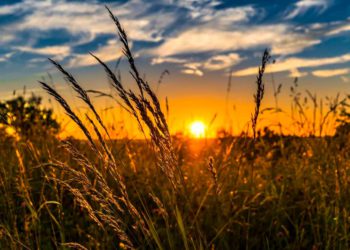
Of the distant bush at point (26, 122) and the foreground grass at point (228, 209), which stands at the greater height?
the distant bush at point (26, 122)

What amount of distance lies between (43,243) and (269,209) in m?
1.92

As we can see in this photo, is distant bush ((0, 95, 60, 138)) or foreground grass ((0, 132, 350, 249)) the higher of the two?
distant bush ((0, 95, 60, 138))

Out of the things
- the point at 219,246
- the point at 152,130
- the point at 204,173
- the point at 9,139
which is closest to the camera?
the point at 152,130

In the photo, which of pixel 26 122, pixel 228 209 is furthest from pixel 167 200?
pixel 26 122

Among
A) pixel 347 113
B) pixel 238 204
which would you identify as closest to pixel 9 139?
pixel 238 204

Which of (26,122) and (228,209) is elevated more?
(26,122)

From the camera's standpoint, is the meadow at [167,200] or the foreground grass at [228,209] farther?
the foreground grass at [228,209]

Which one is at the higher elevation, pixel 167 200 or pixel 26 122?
pixel 26 122

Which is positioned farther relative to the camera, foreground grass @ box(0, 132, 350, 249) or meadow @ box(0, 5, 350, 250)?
foreground grass @ box(0, 132, 350, 249)

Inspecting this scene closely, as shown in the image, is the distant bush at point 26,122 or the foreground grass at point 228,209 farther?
the foreground grass at point 228,209

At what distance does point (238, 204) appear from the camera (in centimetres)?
406

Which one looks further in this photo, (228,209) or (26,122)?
(26,122)

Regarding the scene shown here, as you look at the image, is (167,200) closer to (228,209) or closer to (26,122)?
(228,209)

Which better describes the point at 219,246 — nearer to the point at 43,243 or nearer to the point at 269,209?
the point at 269,209
